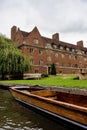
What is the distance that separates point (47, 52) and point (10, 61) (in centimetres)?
1900

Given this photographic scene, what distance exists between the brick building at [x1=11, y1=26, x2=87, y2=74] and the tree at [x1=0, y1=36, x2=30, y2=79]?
29.3ft

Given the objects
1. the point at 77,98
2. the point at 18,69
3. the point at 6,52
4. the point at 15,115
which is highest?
the point at 6,52

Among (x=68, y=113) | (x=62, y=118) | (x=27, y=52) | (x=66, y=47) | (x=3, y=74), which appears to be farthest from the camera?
(x=66, y=47)

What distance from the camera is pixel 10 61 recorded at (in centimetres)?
3472

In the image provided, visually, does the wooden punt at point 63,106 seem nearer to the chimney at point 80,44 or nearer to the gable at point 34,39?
the gable at point 34,39

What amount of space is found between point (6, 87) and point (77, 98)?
54.3 ft

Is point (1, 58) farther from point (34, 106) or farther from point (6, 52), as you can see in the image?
point (34, 106)

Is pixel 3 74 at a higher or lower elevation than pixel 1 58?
lower

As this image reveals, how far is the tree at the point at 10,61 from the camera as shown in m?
34.3

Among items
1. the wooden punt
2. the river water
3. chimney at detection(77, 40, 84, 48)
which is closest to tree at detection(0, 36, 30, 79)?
the wooden punt

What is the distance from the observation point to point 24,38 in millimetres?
47094

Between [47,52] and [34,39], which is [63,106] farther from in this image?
[47,52]

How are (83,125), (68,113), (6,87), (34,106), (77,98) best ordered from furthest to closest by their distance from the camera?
(6,87) < (34,106) < (77,98) < (68,113) < (83,125)

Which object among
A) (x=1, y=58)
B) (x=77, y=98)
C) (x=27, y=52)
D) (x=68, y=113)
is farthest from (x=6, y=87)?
(x=27, y=52)
